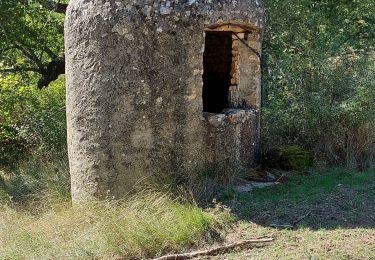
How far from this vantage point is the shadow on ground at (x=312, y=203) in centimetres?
541

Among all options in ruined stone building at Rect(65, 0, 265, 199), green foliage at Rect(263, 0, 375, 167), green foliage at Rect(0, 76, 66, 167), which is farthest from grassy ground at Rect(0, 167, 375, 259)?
green foliage at Rect(0, 76, 66, 167)

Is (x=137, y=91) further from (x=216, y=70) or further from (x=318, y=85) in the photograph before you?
(x=318, y=85)

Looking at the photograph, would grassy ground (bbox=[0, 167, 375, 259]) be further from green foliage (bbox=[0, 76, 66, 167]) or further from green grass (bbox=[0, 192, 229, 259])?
green foliage (bbox=[0, 76, 66, 167])

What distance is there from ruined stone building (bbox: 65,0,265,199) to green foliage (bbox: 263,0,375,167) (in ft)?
8.00

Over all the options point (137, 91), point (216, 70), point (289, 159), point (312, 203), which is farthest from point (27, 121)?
point (312, 203)

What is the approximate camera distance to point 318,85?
878cm

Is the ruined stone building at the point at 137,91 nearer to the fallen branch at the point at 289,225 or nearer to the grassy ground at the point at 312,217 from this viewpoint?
the grassy ground at the point at 312,217

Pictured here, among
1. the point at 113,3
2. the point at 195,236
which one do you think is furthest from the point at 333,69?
the point at 195,236

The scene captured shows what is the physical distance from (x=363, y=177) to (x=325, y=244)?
2626 mm

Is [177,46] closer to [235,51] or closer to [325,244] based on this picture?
[235,51]

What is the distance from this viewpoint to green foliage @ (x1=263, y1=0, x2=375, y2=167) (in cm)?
828

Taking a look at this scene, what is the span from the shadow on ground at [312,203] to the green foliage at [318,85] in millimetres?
1329

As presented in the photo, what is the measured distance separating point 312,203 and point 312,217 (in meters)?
0.43

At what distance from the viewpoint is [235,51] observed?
730 centimetres
